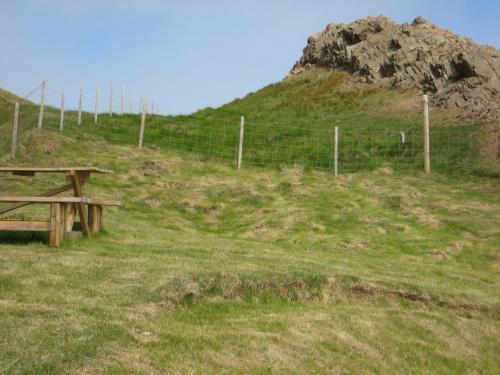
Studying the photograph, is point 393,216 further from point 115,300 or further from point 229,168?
point 115,300

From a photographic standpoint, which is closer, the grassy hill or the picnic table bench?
the grassy hill

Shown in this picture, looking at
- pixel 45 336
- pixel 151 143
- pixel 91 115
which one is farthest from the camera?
pixel 91 115

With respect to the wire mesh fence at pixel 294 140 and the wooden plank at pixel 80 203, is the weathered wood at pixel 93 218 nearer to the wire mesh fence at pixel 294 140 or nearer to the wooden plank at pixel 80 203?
the wooden plank at pixel 80 203

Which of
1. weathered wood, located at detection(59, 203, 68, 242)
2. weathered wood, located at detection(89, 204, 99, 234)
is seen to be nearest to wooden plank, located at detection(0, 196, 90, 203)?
weathered wood, located at detection(59, 203, 68, 242)

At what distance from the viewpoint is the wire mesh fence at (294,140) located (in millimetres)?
A: 24219

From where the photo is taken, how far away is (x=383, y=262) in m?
13.2

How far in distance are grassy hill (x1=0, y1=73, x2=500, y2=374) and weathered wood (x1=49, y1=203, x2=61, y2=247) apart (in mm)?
290

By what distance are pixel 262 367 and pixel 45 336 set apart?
247cm

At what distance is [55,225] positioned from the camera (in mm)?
10719

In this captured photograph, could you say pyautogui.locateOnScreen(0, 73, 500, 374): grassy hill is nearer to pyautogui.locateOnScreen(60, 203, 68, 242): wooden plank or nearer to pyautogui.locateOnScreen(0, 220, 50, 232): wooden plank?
pyautogui.locateOnScreen(60, 203, 68, 242): wooden plank

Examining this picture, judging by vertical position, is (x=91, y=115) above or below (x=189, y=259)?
above

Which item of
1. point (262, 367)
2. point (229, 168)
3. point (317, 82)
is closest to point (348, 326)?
point (262, 367)

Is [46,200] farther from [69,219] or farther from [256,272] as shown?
[256,272]

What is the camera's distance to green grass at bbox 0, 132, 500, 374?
664cm
